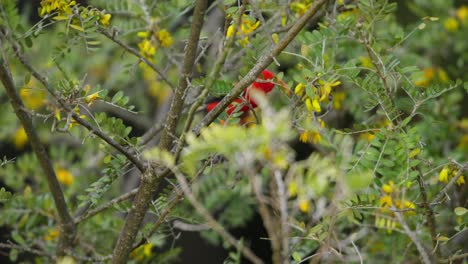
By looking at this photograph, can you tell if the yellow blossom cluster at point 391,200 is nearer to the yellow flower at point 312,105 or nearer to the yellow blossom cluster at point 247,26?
the yellow flower at point 312,105

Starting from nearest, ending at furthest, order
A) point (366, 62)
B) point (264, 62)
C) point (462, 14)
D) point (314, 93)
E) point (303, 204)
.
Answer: point (303, 204) < point (264, 62) < point (314, 93) < point (366, 62) < point (462, 14)

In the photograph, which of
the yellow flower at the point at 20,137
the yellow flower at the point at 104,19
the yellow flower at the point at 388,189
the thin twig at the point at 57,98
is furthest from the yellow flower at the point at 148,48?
the yellow flower at the point at 20,137

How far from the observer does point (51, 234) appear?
2139 mm

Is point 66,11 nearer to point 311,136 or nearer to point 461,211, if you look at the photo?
point 311,136

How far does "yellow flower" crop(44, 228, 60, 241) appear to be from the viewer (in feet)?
6.97

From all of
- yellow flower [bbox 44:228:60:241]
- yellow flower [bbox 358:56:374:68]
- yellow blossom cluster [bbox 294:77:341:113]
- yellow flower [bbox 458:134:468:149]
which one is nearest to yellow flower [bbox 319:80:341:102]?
yellow blossom cluster [bbox 294:77:341:113]

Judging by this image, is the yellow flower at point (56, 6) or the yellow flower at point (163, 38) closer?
the yellow flower at point (56, 6)

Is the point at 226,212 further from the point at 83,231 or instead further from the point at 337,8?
the point at 337,8

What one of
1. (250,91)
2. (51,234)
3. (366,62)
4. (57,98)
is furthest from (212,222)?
(51,234)

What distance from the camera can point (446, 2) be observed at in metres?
2.80

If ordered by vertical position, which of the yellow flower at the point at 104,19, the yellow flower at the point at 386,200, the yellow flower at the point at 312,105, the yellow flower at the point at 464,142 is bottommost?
the yellow flower at the point at 464,142

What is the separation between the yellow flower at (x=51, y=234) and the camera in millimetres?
2123

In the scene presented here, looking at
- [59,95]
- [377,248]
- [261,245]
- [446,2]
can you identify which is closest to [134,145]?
[59,95]

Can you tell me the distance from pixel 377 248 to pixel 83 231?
Result: 2.94ft
